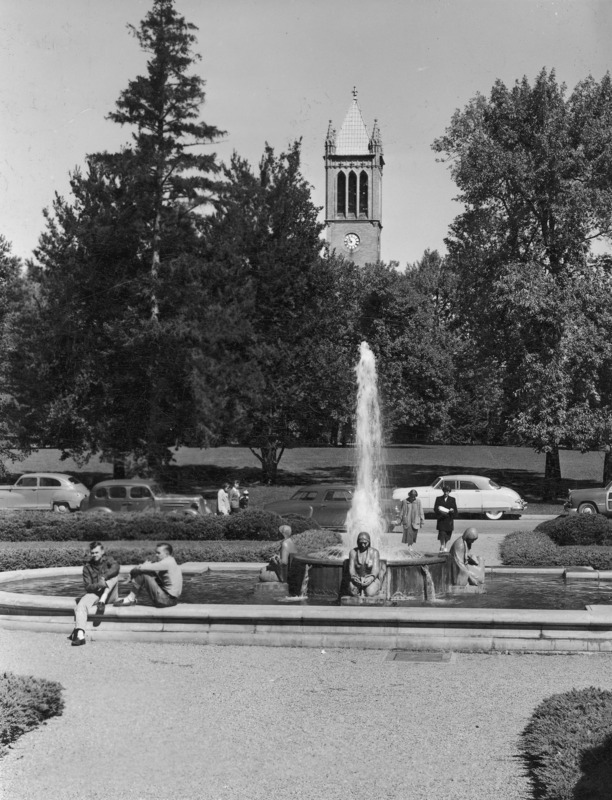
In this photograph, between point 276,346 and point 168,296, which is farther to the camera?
point 276,346

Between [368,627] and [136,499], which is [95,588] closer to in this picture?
[368,627]

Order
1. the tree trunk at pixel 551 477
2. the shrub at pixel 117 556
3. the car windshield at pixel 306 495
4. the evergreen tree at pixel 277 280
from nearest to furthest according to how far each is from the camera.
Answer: the shrub at pixel 117 556 < the car windshield at pixel 306 495 < the tree trunk at pixel 551 477 < the evergreen tree at pixel 277 280

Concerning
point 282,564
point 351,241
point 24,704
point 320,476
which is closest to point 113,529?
point 282,564

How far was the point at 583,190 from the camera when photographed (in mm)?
36438

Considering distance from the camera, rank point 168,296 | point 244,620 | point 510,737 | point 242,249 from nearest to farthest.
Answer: point 510,737
point 244,620
point 168,296
point 242,249

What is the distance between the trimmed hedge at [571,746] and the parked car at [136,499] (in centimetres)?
2407

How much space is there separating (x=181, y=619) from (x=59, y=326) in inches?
1139

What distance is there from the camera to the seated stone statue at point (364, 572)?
532 inches

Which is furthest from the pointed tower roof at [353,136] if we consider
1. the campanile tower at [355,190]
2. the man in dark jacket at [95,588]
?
the man in dark jacket at [95,588]

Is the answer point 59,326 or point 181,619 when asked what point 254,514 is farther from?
point 59,326

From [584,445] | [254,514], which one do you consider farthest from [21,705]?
[584,445]

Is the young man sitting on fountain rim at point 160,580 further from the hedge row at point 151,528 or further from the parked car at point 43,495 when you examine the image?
the parked car at point 43,495

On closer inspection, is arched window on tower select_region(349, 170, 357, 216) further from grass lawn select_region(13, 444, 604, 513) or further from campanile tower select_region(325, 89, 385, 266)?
grass lawn select_region(13, 444, 604, 513)

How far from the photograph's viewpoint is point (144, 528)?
967 inches
